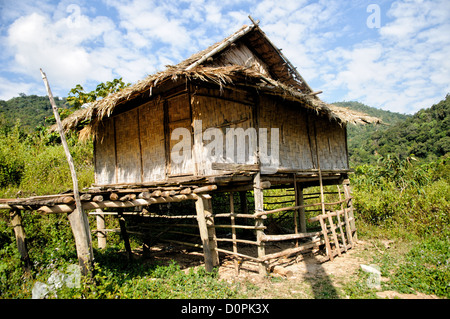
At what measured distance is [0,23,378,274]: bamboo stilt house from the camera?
5059 millimetres

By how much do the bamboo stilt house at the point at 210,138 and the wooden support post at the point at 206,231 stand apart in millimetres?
22

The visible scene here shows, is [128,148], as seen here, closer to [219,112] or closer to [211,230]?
[219,112]

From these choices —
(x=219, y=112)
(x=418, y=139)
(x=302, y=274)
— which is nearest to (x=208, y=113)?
(x=219, y=112)

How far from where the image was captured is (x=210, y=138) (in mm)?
5406

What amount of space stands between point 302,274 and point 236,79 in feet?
15.0

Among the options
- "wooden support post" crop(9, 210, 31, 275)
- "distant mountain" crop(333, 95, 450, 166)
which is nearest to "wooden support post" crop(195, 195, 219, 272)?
"wooden support post" crop(9, 210, 31, 275)

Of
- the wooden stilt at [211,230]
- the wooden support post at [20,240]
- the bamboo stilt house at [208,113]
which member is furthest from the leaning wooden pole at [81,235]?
the wooden stilt at [211,230]

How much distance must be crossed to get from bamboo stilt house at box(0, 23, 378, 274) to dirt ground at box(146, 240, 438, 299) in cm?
38

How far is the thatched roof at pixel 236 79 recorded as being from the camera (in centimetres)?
468

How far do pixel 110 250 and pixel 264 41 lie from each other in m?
7.61
